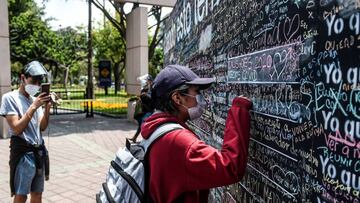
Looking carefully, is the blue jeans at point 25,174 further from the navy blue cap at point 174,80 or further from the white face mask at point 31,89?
the navy blue cap at point 174,80

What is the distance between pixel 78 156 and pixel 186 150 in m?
6.98

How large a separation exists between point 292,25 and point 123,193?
120cm

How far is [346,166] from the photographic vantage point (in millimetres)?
1391

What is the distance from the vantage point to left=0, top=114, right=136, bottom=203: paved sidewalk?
593cm

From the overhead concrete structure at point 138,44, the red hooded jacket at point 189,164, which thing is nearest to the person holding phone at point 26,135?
the red hooded jacket at point 189,164

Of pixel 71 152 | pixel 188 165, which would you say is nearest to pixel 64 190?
pixel 71 152

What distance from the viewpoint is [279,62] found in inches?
76.3

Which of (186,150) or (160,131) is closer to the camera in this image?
(186,150)

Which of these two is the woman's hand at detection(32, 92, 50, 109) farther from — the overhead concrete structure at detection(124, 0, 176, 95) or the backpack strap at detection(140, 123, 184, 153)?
the overhead concrete structure at detection(124, 0, 176, 95)

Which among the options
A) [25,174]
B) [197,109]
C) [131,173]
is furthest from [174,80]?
[25,174]

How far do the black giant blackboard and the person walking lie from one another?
0.19 metres

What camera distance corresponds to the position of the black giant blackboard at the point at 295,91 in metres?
1.37

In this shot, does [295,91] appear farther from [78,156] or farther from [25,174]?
[78,156]

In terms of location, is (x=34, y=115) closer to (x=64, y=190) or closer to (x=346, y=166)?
(x=64, y=190)
